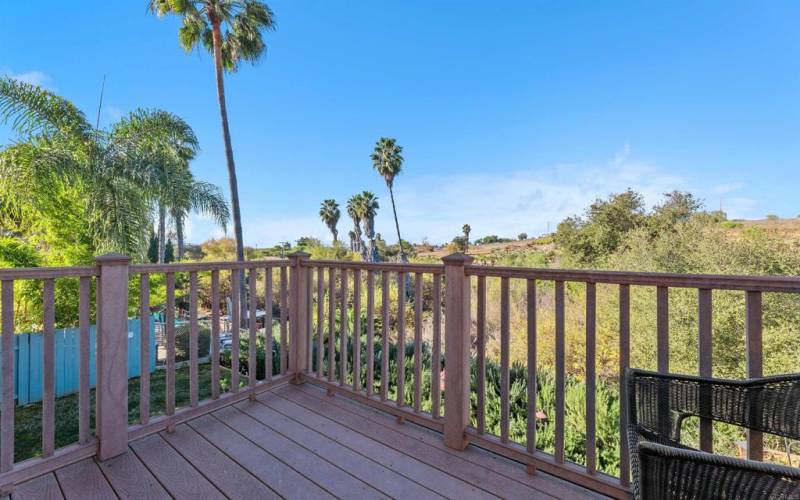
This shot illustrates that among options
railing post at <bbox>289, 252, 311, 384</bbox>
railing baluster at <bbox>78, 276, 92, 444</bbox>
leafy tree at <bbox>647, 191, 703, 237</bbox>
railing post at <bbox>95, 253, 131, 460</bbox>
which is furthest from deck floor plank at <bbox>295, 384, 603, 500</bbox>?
leafy tree at <bbox>647, 191, 703, 237</bbox>

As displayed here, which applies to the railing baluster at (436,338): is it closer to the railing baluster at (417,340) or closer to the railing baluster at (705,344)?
the railing baluster at (417,340)

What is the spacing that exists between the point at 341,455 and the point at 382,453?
0.71ft

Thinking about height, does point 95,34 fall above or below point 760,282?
above

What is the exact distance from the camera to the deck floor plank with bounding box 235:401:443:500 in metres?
1.54

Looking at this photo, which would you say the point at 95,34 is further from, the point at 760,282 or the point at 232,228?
the point at 760,282

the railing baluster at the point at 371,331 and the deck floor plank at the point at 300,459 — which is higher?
the railing baluster at the point at 371,331

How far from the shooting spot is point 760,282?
1.15 metres

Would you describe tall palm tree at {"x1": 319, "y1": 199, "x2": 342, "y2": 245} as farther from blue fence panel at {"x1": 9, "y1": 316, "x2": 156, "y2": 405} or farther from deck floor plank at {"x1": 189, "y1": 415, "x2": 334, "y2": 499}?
deck floor plank at {"x1": 189, "y1": 415, "x2": 334, "y2": 499}

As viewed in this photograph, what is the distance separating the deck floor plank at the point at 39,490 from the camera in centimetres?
145

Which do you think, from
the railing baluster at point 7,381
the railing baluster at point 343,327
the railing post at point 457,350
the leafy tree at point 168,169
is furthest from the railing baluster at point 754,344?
the leafy tree at point 168,169

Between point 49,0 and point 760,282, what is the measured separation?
10983mm

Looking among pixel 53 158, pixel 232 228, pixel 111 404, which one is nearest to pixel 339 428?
pixel 111 404

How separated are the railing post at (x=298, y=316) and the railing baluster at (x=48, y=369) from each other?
1351 mm

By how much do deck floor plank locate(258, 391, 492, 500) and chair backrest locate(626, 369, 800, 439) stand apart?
2.56 ft
